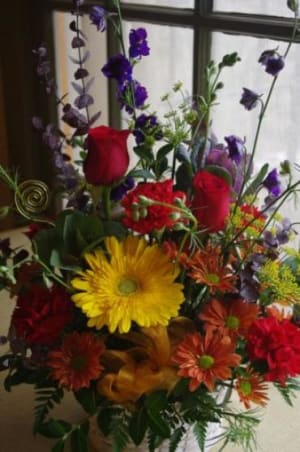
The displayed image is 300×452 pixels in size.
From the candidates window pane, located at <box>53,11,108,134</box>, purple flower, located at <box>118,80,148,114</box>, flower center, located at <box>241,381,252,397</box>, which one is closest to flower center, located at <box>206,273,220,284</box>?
flower center, located at <box>241,381,252,397</box>

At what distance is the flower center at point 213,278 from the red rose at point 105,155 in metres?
0.13

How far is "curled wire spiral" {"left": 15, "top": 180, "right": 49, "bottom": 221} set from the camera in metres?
0.64

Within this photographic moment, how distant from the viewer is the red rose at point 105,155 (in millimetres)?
567

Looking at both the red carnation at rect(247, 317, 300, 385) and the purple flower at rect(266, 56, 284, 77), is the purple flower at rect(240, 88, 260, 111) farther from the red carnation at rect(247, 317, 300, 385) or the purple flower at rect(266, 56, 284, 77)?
the red carnation at rect(247, 317, 300, 385)

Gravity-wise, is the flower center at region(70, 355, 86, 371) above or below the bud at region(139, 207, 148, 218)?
below

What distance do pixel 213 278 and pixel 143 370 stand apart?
0.37ft

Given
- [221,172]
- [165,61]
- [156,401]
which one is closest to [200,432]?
[156,401]

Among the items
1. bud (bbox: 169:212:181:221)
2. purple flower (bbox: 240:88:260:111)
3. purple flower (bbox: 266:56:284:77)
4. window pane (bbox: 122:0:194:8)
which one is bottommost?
bud (bbox: 169:212:181:221)

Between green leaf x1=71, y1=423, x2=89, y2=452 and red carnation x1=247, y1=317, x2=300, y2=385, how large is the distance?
0.19m

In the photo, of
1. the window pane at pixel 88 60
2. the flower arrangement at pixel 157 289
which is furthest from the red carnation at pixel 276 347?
the window pane at pixel 88 60

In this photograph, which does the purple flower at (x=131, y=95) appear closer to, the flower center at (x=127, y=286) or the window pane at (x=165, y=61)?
the flower center at (x=127, y=286)

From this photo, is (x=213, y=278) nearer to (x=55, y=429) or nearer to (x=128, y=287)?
(x=128, y=287)

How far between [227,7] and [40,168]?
2.89ft

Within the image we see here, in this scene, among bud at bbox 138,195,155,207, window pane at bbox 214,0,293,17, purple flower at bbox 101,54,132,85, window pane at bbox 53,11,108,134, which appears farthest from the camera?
window pane at bbox 53,11,108,134
